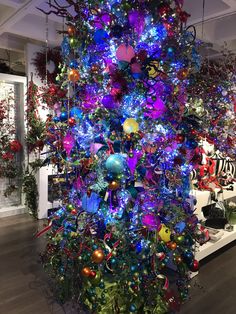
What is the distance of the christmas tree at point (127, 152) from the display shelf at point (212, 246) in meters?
0.80

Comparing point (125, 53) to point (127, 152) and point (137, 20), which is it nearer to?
point (137, 20)

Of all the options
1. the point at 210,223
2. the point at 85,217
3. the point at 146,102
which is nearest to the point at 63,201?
the point at 85,217

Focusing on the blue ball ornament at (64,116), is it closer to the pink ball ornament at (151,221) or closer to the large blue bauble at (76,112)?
the large blue bauble at (76,112)

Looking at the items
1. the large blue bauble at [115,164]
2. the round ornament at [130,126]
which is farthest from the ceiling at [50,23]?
the large blue bauble at [115,164]

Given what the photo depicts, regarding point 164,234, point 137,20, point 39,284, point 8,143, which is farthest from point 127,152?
point 8,143

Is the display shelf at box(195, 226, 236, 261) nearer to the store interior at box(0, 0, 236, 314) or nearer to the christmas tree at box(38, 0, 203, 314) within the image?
the store interior at box(0, 0, 236, 314)

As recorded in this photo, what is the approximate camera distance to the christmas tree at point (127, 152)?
6.28 feet

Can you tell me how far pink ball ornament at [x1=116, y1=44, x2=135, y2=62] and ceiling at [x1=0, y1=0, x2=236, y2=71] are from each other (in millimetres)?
1431

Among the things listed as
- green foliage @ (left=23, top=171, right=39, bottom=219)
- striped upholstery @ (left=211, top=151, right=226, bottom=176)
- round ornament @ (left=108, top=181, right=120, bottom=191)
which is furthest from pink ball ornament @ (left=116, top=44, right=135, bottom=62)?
green foliage @ (left=23, top=171, right=39, bottom=219)

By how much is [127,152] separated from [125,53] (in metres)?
0.65

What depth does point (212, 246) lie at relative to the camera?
323 cm

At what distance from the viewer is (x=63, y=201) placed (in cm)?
252

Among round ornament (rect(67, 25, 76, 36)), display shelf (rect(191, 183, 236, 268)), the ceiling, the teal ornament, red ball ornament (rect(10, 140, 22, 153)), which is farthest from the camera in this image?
red ball ornament (rect(10, 140, 22, 153))

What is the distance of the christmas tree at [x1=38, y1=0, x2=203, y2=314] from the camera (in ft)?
6.28
